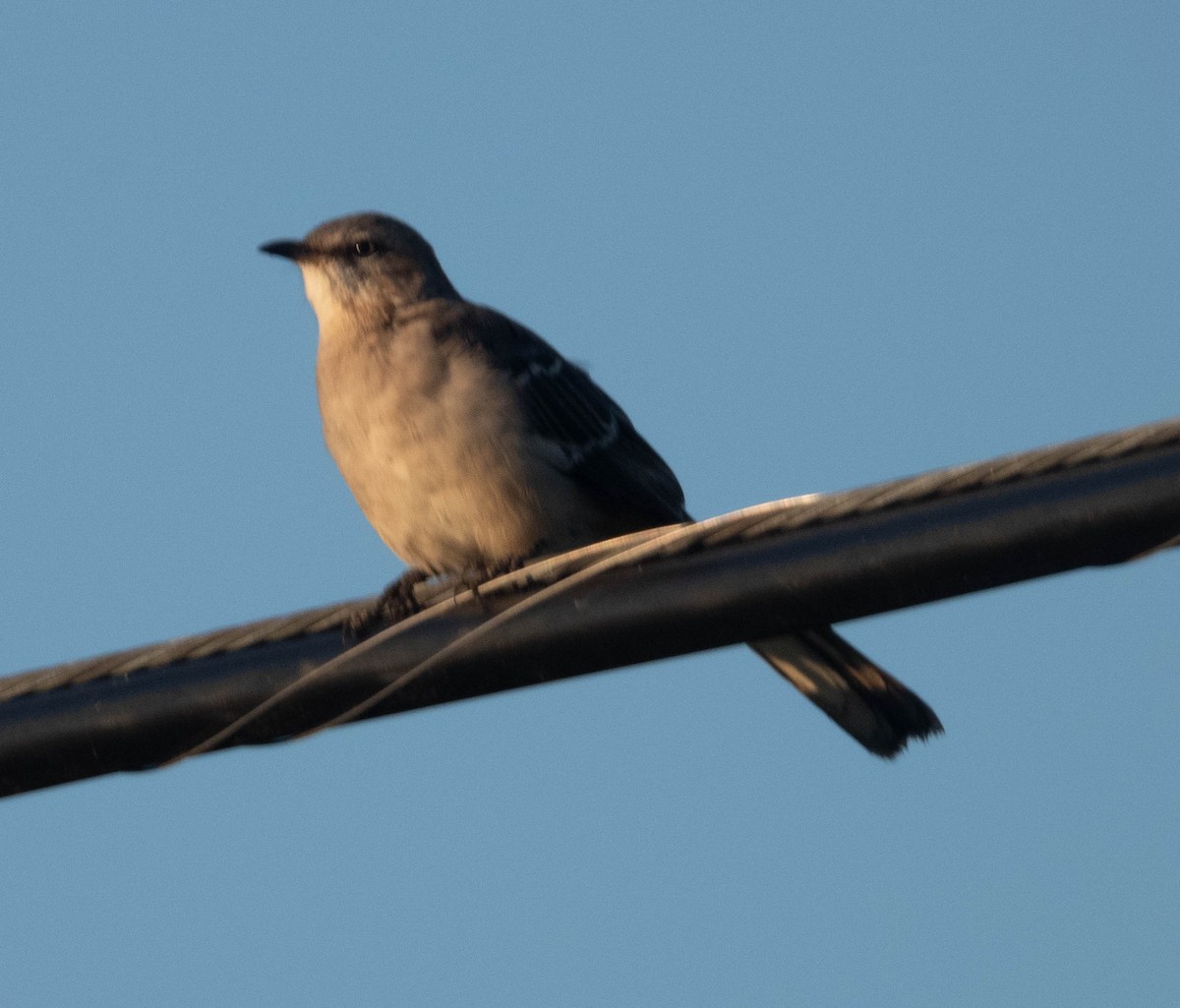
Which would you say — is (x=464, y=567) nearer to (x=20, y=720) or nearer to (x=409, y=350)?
(x=409, y=350)

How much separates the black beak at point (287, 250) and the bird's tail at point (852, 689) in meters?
3.73

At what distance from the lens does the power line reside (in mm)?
4129

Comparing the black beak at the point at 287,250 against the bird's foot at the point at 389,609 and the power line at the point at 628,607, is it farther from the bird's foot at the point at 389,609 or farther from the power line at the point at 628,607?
the power line at the point at 628,607

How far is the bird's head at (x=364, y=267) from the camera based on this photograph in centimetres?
877

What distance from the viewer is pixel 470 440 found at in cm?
753

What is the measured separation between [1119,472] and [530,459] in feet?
12.5

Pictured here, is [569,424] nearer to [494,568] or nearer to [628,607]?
[494,568]

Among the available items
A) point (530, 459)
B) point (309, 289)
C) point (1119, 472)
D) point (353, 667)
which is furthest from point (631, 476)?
point (1119, 472)

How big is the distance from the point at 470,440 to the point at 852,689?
6.57 feet

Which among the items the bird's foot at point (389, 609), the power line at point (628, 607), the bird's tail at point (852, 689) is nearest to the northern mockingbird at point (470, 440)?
the bird's foot at point (389, 609)

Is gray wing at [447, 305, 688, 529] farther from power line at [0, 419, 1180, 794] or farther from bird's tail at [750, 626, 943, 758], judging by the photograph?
power line at [0, 419, 1180, 794]

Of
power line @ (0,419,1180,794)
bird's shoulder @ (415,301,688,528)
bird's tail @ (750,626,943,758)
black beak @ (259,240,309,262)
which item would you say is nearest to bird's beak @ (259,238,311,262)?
black beak @ (259,240,309,262)

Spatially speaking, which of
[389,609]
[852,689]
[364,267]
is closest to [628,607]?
[389,609]

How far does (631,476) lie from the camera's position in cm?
820
